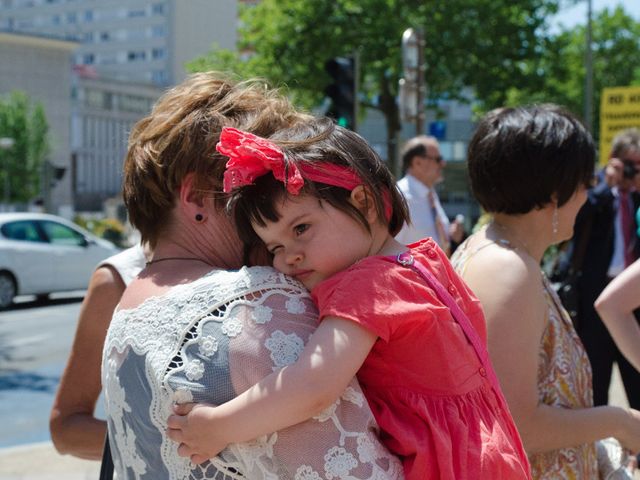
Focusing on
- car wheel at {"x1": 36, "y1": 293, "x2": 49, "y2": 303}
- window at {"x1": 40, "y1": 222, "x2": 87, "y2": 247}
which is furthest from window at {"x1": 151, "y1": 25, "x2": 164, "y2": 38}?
window at {"x1": 40, "y1": 222, "x2": 87, "y2": 247}

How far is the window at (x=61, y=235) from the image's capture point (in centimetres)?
1525

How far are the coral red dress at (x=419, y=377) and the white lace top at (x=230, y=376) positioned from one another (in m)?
0.06

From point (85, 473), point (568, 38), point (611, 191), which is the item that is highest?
point (568, 38)

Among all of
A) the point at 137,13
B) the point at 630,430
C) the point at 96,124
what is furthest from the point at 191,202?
the point at 137,13

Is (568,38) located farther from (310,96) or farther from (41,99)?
(41,99)

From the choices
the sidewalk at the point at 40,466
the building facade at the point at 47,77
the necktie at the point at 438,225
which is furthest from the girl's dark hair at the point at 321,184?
the building facade at the point at 47,77

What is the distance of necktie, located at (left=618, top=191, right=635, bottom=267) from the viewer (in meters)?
5.59

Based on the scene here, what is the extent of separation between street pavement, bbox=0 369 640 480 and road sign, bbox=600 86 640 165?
981cm

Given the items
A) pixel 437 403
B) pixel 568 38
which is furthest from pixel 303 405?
pixel 568 38

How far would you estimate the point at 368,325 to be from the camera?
1451 mm

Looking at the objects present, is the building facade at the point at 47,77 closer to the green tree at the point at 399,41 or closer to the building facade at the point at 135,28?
the building facade at the point at 135,28

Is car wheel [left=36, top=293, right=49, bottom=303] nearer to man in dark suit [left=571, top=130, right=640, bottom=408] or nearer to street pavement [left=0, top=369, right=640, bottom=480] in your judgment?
street pavement [left=0, top=369, right=640, bottom=480]

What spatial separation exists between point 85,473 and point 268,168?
184 inches

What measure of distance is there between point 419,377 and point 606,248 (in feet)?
14.4
